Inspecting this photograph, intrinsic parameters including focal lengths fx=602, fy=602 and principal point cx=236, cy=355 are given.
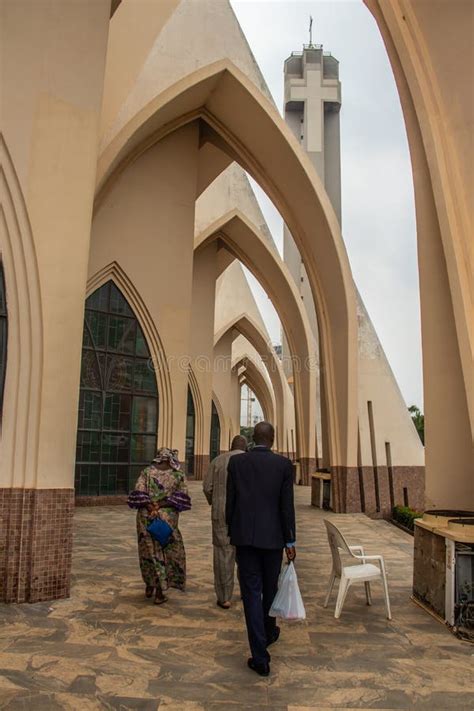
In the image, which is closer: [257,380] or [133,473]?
[133,473]

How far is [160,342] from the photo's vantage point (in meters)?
12.7

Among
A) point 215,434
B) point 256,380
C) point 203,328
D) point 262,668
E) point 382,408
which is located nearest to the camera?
point 262,668

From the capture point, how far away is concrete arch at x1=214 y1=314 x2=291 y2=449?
26.2 m

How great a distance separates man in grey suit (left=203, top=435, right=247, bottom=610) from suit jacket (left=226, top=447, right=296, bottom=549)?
1.12 meters

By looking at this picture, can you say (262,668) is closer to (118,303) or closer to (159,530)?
(159,530)

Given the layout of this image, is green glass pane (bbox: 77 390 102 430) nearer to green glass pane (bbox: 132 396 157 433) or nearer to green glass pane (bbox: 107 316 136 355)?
green glass pane (bbox: 132 396 157 433)

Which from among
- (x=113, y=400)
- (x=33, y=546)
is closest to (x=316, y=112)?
(x=113, y=400)

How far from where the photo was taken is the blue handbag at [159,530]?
4.69 m

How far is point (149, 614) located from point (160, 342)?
27.9ft

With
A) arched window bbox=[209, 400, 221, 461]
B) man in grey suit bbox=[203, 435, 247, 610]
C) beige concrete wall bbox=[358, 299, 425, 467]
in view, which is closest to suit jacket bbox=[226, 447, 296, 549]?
man in grey suit bbox=[203, 435, 247, 610]

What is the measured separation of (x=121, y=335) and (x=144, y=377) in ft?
3.35

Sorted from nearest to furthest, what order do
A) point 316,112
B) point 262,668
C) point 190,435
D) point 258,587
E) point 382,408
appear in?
point 262,668 → point 258,587 → point 382,408 → point 190,435 → point 316,112

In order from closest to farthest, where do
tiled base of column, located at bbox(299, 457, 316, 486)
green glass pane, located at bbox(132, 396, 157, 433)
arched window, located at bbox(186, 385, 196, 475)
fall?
green glass pane, located at bbox(132, 396, 157, 433) → tiled base of column, located at bbox(299, 457, 316, 486) → arched window, located at bbox(186, 385, 196, 475)

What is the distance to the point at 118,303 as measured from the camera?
1231 centimetres
